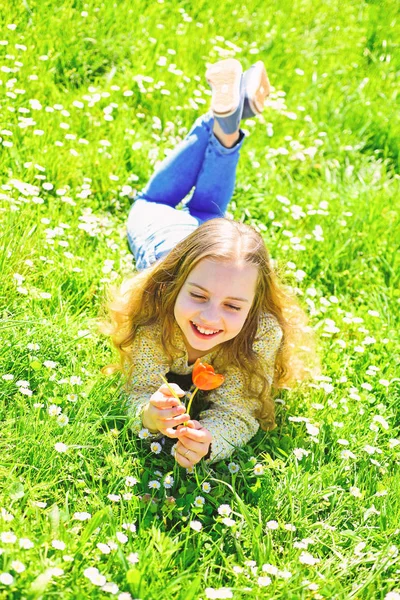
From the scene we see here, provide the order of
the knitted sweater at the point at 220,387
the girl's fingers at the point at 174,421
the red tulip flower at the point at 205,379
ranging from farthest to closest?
the knitted sweater at the point at 220,387
the red tulip flower at the point at 205,379
the girl's fingers at the point at 174,421

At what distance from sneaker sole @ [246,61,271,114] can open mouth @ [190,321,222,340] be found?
4.37 ft

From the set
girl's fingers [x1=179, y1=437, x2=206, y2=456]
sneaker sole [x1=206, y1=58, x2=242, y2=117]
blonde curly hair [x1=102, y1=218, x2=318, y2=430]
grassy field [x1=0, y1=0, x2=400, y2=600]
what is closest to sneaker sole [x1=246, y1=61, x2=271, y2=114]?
sneaker sole [x1=206, y1=58, x2=242, y2=117]

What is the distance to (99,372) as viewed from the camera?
2.73 m

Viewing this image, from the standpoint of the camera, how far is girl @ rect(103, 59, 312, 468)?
8.37 ft

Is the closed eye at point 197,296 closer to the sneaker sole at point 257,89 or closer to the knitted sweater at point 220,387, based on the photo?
the knitted sweater at point 220,387

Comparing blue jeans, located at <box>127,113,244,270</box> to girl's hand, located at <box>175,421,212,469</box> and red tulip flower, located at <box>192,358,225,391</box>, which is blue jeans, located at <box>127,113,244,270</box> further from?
girl's hand, located at <box>175,421,212,469</box>

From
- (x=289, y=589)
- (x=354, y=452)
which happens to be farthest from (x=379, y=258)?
(x=289, y=589)

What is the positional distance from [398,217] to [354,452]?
1580 mm

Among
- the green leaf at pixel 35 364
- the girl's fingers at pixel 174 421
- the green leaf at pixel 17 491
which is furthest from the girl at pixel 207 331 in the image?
the green leaf at pixel 17 491

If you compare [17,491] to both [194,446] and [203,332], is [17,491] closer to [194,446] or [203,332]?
[194,446]

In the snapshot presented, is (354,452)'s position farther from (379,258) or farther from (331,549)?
(379,258)

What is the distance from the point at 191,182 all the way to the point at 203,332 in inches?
48.2

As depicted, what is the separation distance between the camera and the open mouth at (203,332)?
8.45 feet

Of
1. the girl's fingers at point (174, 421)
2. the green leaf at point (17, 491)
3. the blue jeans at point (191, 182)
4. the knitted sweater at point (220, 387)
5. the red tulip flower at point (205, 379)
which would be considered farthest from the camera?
the blue jeans at point (191, 182)
